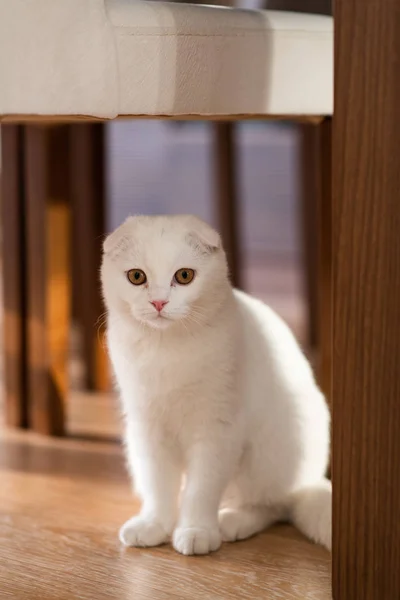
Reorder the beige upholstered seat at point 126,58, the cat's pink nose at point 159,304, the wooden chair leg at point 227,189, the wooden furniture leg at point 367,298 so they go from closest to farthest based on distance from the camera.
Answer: the wooden furniture leg at point 367,298, the beige upholstered seat at point 126,58, the cat's pink nose at point 159,304, the wooden chair leg at point 227,189

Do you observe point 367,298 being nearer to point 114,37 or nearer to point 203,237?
point 203,237

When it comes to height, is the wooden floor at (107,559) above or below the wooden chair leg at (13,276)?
below

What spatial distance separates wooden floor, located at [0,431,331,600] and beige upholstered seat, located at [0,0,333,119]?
1.79ft

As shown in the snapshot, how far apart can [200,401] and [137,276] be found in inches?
7.2

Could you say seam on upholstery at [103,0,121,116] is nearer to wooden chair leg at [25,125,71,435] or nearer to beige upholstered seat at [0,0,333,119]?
beige upholstered seat at [0,0,333,119]

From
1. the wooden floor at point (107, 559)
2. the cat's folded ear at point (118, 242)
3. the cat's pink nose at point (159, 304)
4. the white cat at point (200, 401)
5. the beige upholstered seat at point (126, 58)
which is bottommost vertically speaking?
the wooden floor at point (107, 559)

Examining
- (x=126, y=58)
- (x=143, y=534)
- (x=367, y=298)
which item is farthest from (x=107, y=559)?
(x=126, y=58)

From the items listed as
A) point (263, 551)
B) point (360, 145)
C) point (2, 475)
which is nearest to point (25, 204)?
point (2, 475)

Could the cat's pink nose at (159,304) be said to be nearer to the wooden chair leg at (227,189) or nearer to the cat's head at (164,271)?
the cat's head at (164,271)

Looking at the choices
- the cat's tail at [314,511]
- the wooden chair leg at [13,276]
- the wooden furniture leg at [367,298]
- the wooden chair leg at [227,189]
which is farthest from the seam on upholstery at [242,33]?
the wooden chair leg at [227,189]

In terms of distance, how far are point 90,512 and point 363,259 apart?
644mm

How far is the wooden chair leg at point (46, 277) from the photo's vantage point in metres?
1.70

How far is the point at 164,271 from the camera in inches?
43.1

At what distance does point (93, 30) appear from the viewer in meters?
0.97
